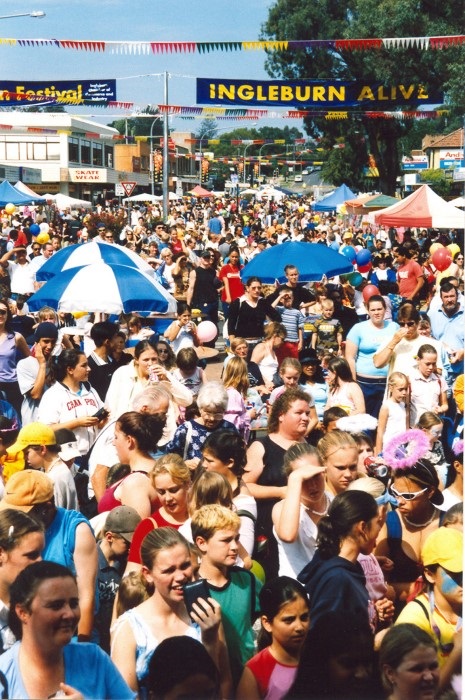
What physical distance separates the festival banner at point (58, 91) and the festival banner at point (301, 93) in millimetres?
2089

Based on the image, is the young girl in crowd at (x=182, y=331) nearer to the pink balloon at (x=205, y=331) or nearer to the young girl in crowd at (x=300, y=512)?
the pink balloon at (x=205, y=331)

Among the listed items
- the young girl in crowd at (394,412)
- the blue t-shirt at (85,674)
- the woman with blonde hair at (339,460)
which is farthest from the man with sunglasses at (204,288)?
the blue t-shirt at (85,674)

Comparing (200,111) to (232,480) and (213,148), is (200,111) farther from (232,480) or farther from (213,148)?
(213,148)

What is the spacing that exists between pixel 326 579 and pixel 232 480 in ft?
4.64

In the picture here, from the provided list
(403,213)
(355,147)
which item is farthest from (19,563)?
(355,147)

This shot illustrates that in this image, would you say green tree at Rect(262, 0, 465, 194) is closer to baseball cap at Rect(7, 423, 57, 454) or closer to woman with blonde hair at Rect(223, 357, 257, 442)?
woman with blonde hair at Rect(223, 357, 257, 442)

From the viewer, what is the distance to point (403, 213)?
1870 cm

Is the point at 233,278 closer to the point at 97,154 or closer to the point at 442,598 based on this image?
the point at 442,598

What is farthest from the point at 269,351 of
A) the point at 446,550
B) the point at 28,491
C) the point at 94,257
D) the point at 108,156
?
the point at 108,156

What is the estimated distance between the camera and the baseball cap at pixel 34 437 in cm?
560

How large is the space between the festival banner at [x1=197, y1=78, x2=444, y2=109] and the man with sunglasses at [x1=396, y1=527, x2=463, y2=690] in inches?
650

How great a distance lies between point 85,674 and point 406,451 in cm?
226

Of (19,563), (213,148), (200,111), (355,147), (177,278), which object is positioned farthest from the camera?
(213,148)

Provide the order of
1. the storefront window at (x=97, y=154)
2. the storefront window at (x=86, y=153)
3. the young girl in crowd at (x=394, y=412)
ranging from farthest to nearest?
the storefront window at (x=97, y=154) → the storefront window at (x=86, y=153) → the young girl in crowd at (x=394, y=412)
